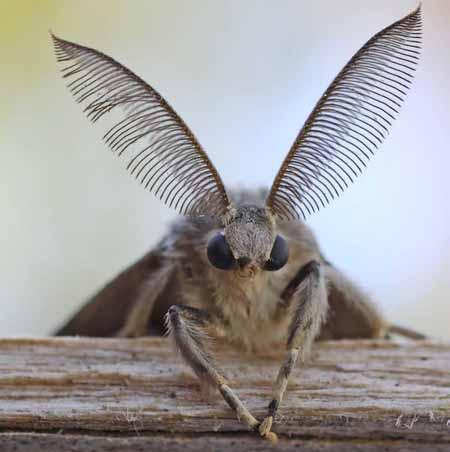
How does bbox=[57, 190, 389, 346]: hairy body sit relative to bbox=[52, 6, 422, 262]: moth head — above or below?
below

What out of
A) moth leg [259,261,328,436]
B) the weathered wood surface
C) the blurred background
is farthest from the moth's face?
the blurred background

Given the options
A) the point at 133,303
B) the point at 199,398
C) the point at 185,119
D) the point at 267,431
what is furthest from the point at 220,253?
→ the point at 185,119

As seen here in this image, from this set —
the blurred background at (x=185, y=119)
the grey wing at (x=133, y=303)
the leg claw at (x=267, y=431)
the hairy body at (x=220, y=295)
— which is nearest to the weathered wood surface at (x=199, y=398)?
the leg claw at (x=267, y=431)

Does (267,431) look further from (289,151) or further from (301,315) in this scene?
(289,151)

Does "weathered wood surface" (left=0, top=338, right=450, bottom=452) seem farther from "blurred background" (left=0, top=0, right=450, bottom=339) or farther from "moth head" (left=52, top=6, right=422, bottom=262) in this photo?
"blurred background" (left=0, top=0, right=450, bottom=339)

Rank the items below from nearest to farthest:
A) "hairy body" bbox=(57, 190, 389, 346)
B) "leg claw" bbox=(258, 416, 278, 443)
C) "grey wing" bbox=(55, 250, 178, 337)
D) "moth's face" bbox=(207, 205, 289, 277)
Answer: "leg claw" bbox=(258, 416, 278, 443) < "moth's face" bbox=(207, 205, 289, 277) < "hairy body" bbox=(57, 190, 389, 346) < "grey wing" bbox=(55, 250, 178, 337)

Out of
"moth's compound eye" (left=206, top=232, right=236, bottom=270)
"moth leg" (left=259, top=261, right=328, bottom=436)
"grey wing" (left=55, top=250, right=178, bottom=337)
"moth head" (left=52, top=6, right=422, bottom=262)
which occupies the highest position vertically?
"moth head" (left=52, top=6, right=422, bottom=262)

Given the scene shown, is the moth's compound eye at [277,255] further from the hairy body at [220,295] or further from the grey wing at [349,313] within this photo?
the grey wing at [349,313]
